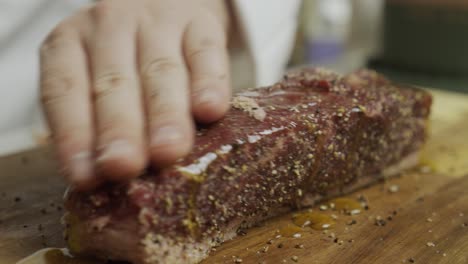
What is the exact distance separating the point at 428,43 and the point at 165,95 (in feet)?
13.6

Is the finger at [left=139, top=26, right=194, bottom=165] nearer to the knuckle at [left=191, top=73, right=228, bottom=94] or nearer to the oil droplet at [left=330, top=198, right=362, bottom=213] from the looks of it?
the knuckle at [left=191, top=73, right=228, bottom=94]

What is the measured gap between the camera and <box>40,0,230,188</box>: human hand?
1.69m

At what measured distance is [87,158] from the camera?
170 centimetres

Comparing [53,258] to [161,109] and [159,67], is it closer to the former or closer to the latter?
[161,109]

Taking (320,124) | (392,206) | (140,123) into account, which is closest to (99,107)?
(140,123)

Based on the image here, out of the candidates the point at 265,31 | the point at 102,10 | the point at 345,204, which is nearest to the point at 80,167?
the point at 102,10

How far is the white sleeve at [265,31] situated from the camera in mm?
3016

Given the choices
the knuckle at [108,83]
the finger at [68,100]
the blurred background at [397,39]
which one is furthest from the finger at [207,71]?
the blurred background at [397,39]

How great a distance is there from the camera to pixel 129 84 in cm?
185

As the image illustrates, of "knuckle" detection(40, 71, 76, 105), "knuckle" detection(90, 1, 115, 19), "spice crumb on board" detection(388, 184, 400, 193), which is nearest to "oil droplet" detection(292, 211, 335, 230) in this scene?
"spice crumb on board" detection(388, 184, 400, 193)

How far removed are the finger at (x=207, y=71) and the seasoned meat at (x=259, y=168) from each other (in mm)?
91

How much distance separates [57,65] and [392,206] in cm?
145

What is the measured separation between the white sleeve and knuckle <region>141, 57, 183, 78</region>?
1.06 meters

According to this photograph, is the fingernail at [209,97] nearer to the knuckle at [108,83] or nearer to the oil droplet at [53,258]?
the knuckle at [108,83]
